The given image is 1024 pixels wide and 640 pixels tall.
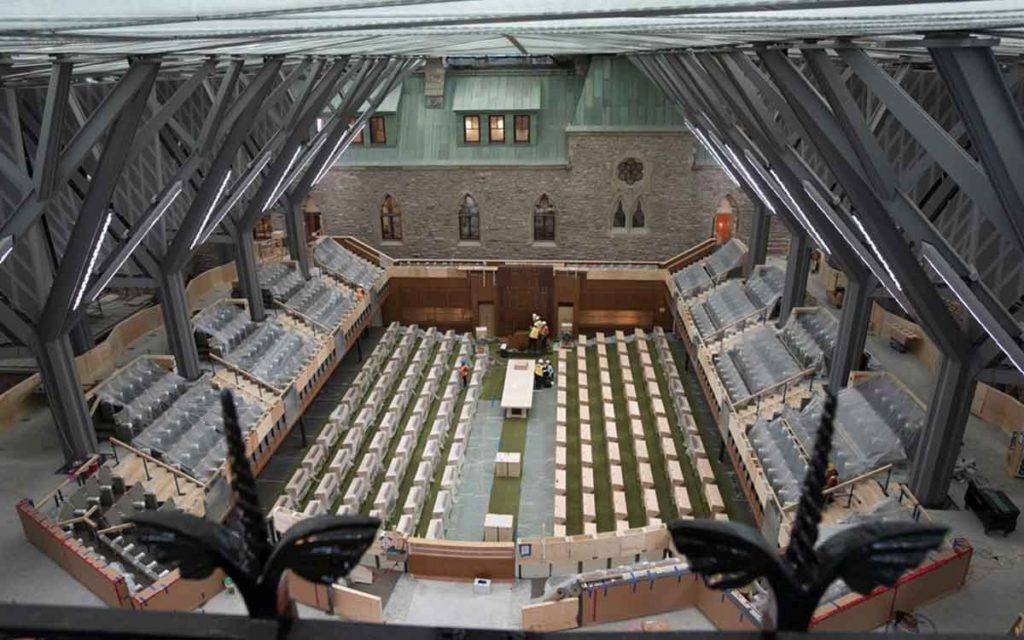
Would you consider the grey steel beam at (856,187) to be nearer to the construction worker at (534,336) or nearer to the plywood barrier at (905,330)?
the plywood barrier at (905,330)

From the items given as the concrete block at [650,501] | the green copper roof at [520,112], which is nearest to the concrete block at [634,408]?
the concrete block at [650,501]

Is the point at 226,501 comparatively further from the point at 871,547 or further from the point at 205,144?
the point at 871,547

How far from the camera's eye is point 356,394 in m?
17.6

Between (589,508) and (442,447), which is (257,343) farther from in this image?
(589,508)

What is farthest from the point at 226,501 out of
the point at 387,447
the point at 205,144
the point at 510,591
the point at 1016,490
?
the point at 1016,490

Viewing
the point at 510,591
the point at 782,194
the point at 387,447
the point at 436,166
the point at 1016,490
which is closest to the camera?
the point at 1016,490

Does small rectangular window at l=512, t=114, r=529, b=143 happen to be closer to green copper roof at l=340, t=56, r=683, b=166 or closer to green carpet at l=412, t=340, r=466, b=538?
green copper roof at l=340, t=56, r=683, b=166

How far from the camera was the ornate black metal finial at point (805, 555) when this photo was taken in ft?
5.52

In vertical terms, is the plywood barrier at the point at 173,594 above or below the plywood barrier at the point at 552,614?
above

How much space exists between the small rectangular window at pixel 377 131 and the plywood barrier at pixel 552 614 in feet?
62.8

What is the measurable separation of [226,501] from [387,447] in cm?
418

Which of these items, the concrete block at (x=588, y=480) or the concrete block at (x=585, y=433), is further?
the concrete block at (x=585, y=433)

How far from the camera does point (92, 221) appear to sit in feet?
30.8

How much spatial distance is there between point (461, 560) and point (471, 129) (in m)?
17.0
